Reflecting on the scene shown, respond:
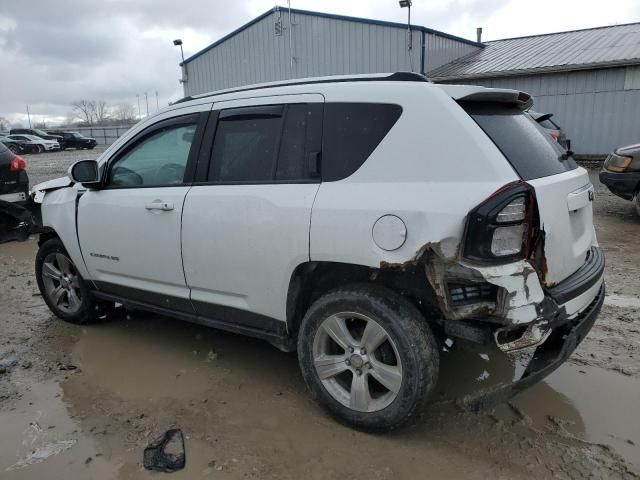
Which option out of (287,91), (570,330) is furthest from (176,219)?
(570,330)

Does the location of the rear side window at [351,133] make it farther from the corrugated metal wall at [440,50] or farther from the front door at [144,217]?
the corrugated metal wall at [440,50]

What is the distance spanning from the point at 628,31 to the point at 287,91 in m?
20.6

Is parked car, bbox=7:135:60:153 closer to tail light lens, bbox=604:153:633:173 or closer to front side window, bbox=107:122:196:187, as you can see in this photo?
front side window, bbox=107:122:196:187

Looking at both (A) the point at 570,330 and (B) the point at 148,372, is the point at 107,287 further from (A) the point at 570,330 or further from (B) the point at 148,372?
(A) the point at 570,330

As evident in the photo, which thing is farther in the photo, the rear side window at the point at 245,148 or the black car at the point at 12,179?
the black car at the point at 12,179

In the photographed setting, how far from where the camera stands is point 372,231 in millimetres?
2506

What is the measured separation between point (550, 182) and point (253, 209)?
5.19 feet

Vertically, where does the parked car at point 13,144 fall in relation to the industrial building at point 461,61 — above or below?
below

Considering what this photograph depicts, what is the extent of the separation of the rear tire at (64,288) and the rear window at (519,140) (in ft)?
11.0

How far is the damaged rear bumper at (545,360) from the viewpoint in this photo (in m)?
2.46

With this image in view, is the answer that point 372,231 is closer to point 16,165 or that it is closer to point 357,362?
point 357,362

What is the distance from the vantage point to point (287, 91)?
304 cm

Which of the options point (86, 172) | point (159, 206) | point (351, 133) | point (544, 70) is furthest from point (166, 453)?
point (544, 70)

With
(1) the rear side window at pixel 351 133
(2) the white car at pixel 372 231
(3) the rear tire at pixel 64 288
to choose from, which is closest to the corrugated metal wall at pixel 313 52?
(3) the rear tire at pixel 64 288
